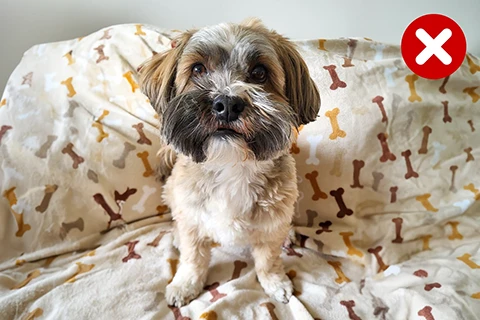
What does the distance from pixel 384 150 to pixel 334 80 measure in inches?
16.0

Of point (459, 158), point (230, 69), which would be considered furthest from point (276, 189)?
point (459, 158)

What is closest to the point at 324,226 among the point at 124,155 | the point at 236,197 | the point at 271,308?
the point at 271,308

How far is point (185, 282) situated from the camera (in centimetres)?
153

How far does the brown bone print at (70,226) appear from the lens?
1.70 metres

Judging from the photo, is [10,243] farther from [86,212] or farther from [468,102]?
[468,102]

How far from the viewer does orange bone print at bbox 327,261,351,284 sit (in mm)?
1655

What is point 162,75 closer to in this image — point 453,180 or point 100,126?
point 100,126

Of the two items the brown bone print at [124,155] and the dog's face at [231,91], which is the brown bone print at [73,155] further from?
the dog's face at [231,91]

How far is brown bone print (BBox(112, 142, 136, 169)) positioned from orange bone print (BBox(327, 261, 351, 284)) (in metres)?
1.05

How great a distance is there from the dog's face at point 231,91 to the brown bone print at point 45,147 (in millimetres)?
673

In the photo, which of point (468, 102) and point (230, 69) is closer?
point (230, 69)

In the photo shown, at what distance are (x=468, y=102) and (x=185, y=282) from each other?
5.21 feet

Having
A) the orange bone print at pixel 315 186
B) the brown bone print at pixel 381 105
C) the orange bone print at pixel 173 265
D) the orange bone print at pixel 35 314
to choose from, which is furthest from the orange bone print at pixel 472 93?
the orange bone print at pixel 35 314

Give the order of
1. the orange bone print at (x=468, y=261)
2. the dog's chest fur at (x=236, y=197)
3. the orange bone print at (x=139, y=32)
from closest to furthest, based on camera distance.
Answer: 1. the dog's chest fur at (x=236, y=197)
2. the orange bone print at (x=468, y=261)
3. the orange bone print at (x=139, y=32)
